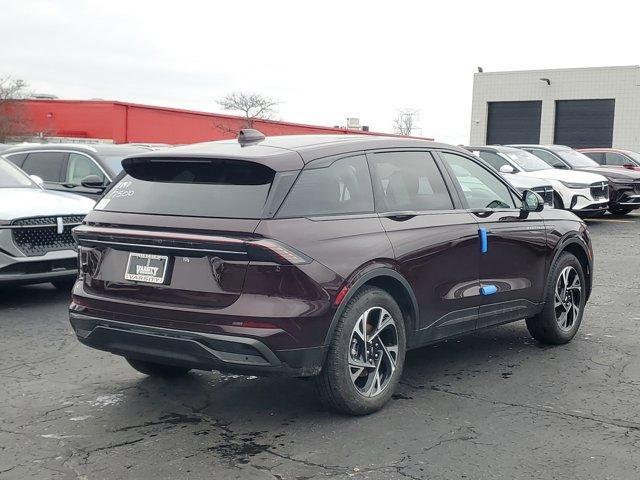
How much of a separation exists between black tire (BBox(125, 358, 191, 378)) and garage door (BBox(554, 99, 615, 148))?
41744 millimetres

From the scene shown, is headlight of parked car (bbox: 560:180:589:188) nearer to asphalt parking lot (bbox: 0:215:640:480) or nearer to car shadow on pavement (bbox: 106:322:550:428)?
asphalt parking lot (bbox: 0:215:640:480)

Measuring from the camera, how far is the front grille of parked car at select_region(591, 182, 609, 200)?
16.9 meters

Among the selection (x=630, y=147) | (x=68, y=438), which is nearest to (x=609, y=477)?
(x=68, y=438)

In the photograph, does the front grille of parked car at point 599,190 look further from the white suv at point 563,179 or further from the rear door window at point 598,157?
the rear door window at point 598,157

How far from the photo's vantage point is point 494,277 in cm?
596

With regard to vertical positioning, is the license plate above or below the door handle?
below

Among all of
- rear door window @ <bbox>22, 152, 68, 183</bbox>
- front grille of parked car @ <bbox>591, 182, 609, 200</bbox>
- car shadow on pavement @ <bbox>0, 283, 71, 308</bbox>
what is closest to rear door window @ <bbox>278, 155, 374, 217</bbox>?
car shadow on pavement @ <bbox>0, 283, 71, 308</bbox>

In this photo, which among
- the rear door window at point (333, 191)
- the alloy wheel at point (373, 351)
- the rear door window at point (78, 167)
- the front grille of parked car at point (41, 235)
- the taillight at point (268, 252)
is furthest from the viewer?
the rear door window at point (78, 167)

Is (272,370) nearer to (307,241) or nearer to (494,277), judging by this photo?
(307,241)

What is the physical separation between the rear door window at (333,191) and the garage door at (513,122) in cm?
4247

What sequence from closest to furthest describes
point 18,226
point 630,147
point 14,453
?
point 14,453
point 18,226
point 630,147

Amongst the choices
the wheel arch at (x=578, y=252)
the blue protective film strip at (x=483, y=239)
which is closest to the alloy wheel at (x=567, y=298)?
the wheel arch at (x=578, y=252)

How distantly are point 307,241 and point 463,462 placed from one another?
56.3 inches

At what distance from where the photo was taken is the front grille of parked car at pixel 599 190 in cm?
1691
